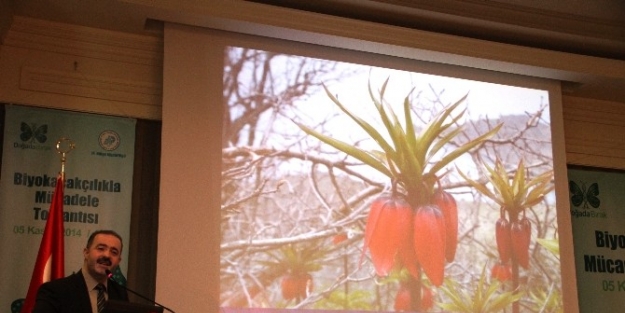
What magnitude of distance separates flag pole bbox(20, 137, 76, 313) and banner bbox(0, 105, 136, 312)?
32cm

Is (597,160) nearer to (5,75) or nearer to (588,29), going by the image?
(588,29)

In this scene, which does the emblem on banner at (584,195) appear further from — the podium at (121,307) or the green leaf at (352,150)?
the podium at (121,307)

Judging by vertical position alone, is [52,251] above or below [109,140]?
below

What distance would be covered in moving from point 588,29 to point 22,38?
4430mm

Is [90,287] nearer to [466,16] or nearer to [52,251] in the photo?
[52,251]

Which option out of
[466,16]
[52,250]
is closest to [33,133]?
[52,250]

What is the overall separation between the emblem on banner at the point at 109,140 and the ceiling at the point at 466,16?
2.51ft

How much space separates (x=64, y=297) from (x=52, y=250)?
4.07ft

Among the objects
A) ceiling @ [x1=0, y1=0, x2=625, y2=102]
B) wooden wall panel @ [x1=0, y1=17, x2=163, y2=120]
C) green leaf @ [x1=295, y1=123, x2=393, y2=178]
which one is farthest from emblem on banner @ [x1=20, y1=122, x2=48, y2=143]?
green leaf @ [x1=295, y1=123, x2=393, y2=178]

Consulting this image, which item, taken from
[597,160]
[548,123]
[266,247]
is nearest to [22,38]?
[266,247]

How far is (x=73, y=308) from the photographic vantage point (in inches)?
149

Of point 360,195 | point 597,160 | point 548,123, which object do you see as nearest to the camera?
point 360,195

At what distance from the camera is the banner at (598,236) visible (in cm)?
688

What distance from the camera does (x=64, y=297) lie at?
380 cm
